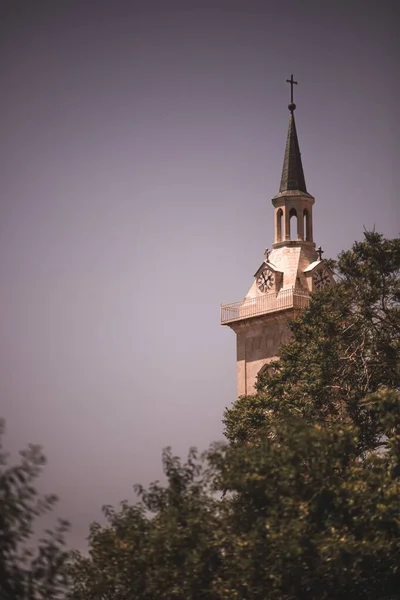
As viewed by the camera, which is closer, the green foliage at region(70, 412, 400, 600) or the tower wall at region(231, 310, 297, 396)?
the green foliage at region(70, 412, 400, 600)

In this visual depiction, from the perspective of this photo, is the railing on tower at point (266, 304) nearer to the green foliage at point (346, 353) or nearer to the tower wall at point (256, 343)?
the tower wall at point (256, 343)

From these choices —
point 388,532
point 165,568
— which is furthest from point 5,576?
point 388,532

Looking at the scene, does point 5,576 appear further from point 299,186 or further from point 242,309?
point 299,186

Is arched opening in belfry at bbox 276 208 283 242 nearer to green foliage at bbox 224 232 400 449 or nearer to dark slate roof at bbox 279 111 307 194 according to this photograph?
dark slate roof at bbox 279 111 307 194

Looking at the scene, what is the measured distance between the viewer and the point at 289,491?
33.5 meters

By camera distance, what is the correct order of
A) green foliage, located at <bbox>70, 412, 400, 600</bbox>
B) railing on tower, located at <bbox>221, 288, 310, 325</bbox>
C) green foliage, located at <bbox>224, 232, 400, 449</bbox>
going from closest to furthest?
green foliage, located at <bbox>70, 412, 400, 600</bbox> → green foliage, located at <bbox>224, 232, 400, 449</bbox> → railing on tower, located at <bbox>221, 288, 310, 325</bbox>

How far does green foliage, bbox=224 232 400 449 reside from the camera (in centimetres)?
5025

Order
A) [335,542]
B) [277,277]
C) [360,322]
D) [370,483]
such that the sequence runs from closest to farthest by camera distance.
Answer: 1. [335,542]
2. [370,483]
3. [360,322]
4. [277,277]

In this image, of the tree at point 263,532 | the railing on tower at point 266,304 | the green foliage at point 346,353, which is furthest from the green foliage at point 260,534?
the railing on tower at point 266,304

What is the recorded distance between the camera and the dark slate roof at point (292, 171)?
76.1m

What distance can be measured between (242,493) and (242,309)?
128 feet

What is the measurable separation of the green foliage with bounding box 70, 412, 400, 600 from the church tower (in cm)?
3561

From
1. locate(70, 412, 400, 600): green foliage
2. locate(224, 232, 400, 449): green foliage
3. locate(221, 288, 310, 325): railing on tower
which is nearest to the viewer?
locate(70, 412, 400, 600): green foliage

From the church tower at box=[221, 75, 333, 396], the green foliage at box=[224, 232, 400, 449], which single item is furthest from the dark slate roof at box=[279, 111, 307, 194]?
the green foliage at box=[224, 232, 400, 449]
